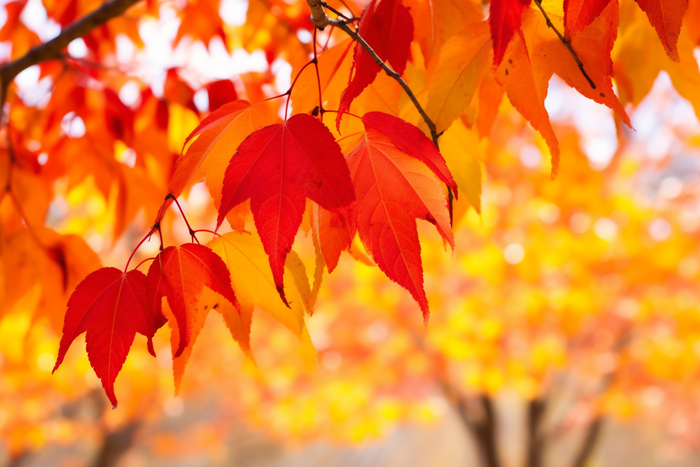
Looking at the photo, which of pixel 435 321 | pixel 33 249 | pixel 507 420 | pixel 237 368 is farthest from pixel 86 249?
pixel 507 420

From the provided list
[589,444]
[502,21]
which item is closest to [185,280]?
[502,21]

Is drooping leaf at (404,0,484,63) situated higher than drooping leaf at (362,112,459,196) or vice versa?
drooping leaf at (404,0,484,63)

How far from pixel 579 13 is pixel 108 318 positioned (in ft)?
1.35

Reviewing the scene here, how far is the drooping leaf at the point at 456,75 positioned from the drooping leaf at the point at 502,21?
0.05m

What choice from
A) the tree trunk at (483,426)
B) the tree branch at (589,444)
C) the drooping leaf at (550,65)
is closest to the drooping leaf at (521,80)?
the drooping leaf at (550,65)

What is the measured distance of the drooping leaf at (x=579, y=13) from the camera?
0.35m

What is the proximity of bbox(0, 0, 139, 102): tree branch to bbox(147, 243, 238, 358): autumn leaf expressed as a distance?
1.57 ft

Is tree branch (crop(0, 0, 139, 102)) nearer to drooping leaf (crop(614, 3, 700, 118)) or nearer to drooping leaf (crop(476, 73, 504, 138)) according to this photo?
drooping leaf (crop(476, 73, 504, 138))

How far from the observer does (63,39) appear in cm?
76

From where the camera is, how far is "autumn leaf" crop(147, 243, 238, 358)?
0.39 m

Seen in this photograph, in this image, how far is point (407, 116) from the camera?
50 cm

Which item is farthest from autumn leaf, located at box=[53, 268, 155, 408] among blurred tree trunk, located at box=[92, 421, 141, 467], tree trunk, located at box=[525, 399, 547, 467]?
blurred tree trunk, located at box=[92, 421, 141, 467]

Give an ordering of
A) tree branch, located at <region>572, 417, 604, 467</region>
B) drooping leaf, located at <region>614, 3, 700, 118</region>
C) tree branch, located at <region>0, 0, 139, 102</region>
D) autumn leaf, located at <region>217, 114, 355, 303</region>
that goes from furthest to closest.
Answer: tree branch, located at <region>572, 417, 604, 467</region> → tree branch, located at <region>0, 0, 139, 102</region> → drooping leaf, located at <region>614, 3, 700, 118</region> → autumn leaf, located at <region>217, 114, 355, 303</region>

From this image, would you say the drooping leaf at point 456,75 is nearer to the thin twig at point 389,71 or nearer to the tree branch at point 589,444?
the thin twig at point 389,71
